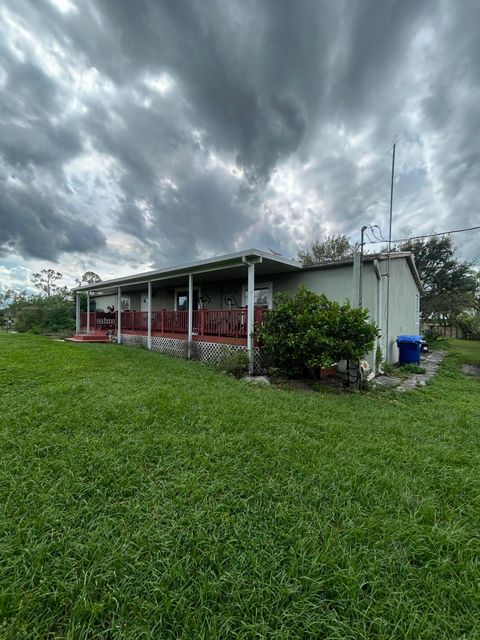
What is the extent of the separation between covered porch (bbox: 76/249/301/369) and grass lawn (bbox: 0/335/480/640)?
13.4 feet

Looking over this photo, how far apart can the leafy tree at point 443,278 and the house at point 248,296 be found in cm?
989

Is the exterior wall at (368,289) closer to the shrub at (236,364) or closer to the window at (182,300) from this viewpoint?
the window at (182,300)

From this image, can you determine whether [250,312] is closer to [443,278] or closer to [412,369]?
[412,369]

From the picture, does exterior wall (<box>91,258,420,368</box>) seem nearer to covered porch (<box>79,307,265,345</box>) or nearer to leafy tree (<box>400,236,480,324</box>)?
covered porch (<box>79,307,265,345</box>)

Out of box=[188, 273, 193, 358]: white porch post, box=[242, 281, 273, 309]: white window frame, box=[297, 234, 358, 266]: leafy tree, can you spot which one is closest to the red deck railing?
box=[188, 273, 193, 358]: white porch post

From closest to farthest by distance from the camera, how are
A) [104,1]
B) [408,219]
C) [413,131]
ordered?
[104,1] < [413,131] < [408,219]

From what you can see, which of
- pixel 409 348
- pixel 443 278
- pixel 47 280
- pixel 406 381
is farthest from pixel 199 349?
pixel 47 280

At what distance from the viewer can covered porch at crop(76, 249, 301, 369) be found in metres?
7.48

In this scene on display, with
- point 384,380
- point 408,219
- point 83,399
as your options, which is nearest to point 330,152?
point 408,219

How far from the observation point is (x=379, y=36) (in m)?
6.90

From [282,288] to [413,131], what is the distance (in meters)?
6.60

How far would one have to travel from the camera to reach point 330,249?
22.9 metres

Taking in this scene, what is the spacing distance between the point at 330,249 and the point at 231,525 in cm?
2355

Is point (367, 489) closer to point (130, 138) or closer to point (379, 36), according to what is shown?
point (379, 36)
